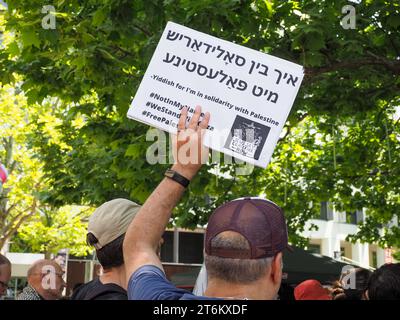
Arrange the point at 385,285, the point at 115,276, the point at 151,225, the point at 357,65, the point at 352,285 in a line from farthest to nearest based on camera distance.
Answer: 1. the point at 357,65
2. the point at 352,285
3. the point at 385,285
4. the point at 115,276
5. the point at 151,225

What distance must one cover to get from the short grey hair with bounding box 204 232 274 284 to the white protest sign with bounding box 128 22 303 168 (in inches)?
30.7

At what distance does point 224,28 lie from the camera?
7.00m

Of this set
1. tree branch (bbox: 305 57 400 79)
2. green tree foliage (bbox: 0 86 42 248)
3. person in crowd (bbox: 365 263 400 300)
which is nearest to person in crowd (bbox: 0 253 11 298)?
person in crowd (bbox: 365 263 400 300)

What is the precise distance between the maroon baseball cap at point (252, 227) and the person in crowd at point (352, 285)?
11.0 ft

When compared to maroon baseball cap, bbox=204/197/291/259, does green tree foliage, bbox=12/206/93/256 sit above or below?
above

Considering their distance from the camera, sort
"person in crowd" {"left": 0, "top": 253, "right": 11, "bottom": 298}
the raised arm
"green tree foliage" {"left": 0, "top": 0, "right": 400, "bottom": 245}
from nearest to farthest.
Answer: the raised arm
"person in crowd" {"left": 0, "top": 253, "right": 11, "bottom": 298}
"green tree foliage" {"left": 0, "top": 0, "right": 400, "bottom": 245}

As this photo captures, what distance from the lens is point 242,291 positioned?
6.97 ft

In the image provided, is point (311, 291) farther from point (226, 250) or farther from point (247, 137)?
point (226, 250)

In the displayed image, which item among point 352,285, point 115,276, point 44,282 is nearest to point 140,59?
point 44,282

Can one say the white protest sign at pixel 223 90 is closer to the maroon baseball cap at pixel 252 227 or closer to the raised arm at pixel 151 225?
the raised arm at pixel 151 225

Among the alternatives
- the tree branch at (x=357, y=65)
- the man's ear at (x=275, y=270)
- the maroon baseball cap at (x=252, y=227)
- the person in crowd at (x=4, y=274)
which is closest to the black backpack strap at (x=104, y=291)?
the maroon baseball cap at (x=252, y=227)

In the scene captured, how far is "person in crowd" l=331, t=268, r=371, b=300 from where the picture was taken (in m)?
5.45

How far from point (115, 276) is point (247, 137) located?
84 cm

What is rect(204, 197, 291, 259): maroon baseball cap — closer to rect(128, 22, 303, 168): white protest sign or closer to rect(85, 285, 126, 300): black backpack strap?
rect(128, 22, 303, 168): white protest sign
